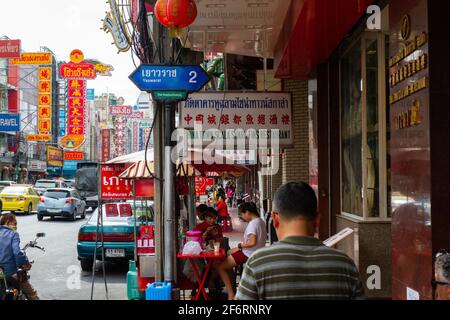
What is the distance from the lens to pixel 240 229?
70.9 feet

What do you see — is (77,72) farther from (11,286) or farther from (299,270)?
(299,270)

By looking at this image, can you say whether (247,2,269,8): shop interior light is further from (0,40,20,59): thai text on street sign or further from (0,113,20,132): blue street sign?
(0,113,20,132): blue street sign

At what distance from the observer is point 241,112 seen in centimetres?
905

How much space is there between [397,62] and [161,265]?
4.15 metres

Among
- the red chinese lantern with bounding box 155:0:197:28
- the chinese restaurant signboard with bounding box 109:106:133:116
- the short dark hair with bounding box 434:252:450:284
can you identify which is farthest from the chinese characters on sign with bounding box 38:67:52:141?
the short dark hair with bounding box 434:252:450:284

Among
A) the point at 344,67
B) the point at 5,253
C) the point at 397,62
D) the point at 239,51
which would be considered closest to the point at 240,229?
the point at 239,51

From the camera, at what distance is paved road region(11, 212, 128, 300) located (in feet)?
31.4

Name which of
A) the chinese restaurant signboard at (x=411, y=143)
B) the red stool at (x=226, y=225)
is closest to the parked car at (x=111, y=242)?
the chinese restaurant signboard at (x=411, y=143)

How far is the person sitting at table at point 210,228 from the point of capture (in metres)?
8.87

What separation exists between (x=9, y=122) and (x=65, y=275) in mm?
20184

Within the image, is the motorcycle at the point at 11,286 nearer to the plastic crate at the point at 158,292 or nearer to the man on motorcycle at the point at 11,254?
the man on motorcycle at the point at 11,254

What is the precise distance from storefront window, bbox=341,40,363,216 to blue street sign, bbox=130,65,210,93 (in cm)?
269

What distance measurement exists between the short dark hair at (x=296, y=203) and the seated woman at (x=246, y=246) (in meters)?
5.75

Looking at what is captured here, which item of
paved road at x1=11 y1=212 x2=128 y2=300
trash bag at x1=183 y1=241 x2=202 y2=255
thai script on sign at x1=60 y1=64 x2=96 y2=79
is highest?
thai script on sign at x1=60 y1=64 x2=96 y2=79
